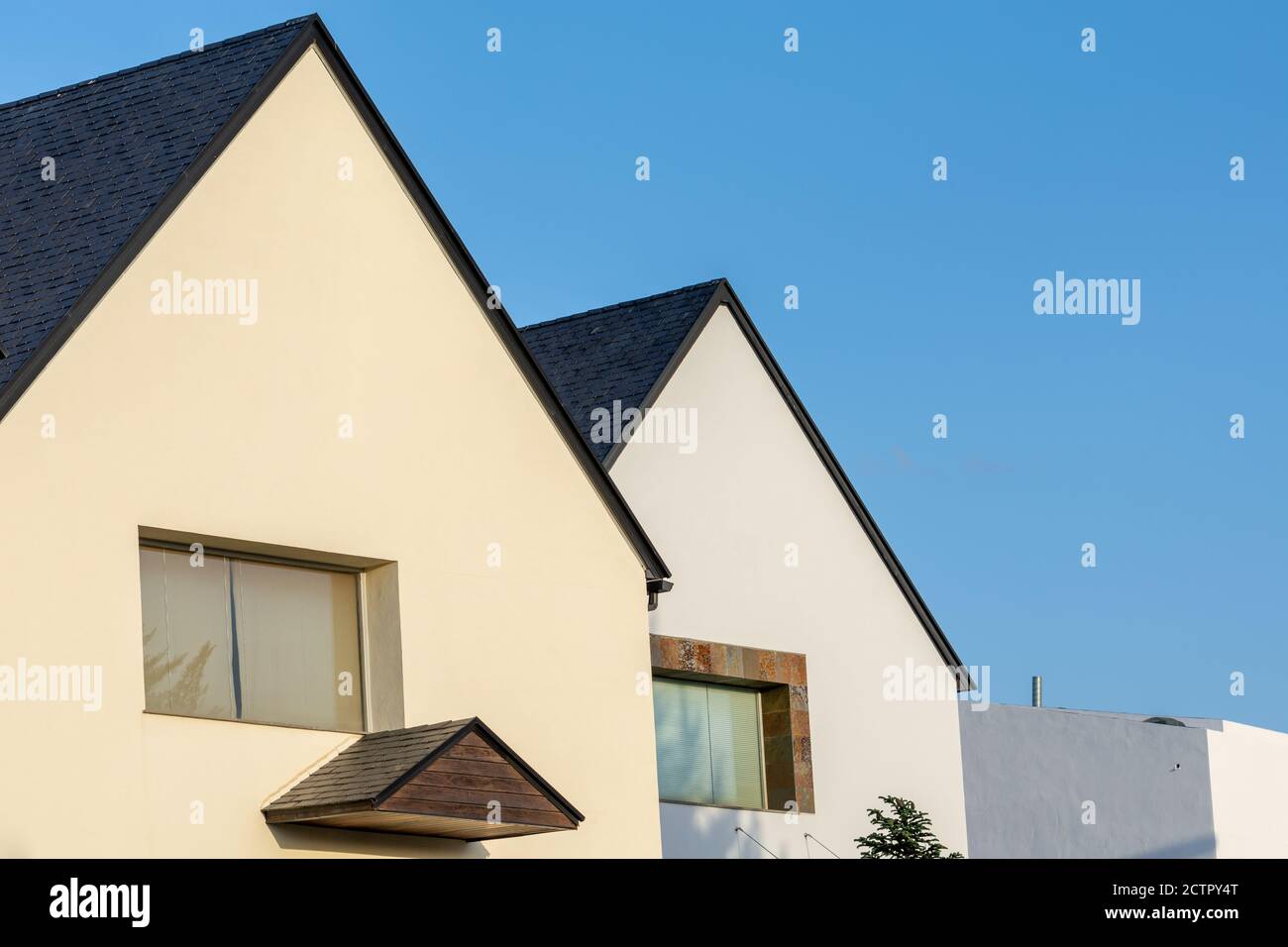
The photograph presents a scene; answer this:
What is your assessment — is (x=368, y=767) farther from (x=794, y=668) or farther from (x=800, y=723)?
(x=794, y=668)

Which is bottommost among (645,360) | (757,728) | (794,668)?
(757,728)

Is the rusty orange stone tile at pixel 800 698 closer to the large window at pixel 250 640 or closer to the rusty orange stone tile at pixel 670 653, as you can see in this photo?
the rusty orange stone tile at pixel 670 653

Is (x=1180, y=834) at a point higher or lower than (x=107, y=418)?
lower

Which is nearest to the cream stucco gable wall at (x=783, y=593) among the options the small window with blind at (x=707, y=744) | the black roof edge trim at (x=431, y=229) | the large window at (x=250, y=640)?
the small window with blind at (x=707, y=744)

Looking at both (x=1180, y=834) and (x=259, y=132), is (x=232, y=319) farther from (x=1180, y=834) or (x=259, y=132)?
(x=1180, y=834)

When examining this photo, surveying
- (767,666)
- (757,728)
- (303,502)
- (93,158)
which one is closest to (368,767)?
(303,502)

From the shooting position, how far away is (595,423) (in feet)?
71.8

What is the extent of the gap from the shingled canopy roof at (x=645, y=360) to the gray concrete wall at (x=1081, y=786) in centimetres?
157

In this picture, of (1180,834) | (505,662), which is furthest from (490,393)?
(1180,834)

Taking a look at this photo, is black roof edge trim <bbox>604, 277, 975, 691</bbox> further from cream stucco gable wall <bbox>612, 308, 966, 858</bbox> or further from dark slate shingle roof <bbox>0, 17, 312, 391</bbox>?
dark slate shingle roof <bbox>0, 17, 312, 391</bbox>

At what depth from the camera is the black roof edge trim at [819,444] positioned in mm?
22750

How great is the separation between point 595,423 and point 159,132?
6.41 metres

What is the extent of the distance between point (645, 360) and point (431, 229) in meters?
4.95

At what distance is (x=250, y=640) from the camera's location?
53.4 feet
